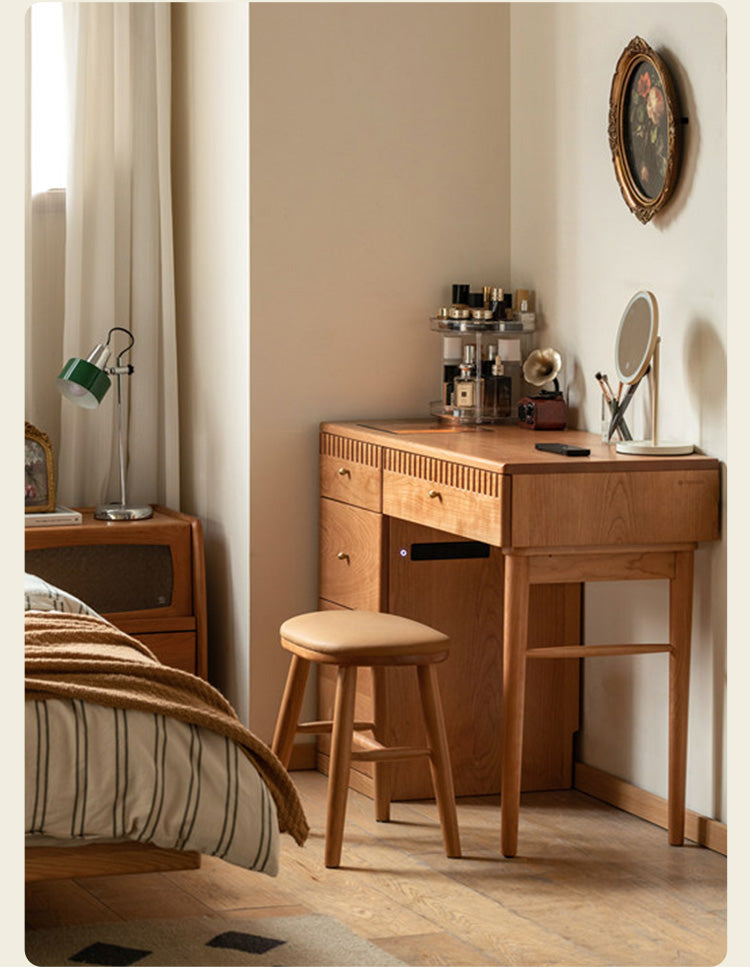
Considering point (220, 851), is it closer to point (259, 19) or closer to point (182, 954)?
point (182, 954)

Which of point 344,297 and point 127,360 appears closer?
point 344,297

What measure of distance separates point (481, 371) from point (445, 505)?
673 mm

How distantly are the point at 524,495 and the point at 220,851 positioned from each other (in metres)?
1.01

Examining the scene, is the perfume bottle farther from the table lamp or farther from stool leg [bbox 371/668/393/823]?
the table lamp

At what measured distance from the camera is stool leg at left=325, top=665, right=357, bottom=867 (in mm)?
3145

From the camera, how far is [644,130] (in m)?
3.43

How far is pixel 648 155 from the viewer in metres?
3.42

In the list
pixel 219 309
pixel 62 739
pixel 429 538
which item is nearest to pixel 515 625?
pixel 429 538

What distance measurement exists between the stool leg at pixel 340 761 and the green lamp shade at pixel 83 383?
1.22 meters

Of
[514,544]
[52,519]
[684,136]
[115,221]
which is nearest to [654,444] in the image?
[514,544]

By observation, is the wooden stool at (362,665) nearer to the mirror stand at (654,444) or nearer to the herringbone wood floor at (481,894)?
the herringbone wood floor at (481,894)

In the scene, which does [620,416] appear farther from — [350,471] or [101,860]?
[101,860]

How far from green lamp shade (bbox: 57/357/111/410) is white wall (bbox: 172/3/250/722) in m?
0.33
